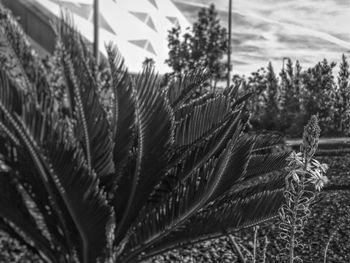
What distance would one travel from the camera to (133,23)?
56.8 meters

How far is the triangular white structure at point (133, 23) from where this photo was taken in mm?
50469

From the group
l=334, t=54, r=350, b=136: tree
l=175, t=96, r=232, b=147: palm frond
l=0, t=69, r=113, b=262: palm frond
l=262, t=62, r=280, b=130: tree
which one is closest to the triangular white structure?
l=262, t=62, r=280, b=130: tree

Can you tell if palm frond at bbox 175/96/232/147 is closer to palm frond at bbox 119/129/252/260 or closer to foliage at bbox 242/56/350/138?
palm frond at bbox 119/129/252/260

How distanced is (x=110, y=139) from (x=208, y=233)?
34.8 inches

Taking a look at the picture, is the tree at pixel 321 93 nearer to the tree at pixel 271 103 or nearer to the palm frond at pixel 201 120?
the tree at pixel 271 103

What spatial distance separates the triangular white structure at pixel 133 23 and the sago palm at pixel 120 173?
43244mm

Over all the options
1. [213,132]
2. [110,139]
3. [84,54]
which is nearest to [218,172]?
[213,132]

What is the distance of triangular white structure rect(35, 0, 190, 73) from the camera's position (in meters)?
50.5

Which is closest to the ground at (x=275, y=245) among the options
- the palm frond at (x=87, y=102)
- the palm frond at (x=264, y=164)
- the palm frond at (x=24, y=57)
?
the palm frond at (x=264, y=164)

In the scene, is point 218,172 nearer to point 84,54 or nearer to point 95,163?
point 95,163

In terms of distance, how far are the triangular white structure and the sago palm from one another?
43244 millimetres

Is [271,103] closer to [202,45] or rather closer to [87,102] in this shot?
[202,45]

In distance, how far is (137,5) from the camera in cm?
5912

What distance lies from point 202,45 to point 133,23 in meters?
31.5
